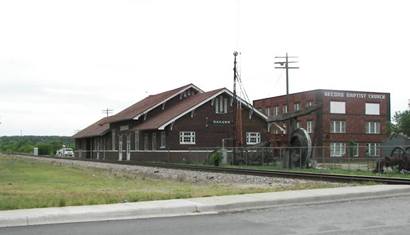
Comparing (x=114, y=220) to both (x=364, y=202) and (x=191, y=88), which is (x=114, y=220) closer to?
(x=364, y=202)

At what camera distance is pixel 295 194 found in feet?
54.2

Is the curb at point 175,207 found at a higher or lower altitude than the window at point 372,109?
lower

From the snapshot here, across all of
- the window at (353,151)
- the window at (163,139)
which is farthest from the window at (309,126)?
the window at (163,139)

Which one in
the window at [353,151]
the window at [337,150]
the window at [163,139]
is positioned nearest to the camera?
the window at [353,151]

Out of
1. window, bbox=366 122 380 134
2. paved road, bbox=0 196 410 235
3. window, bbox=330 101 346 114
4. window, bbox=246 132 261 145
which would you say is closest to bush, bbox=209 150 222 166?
window, bbox=246 132 261 145

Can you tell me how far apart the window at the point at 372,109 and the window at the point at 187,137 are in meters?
35.1

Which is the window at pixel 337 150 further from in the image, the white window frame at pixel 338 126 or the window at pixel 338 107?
the window at pixel 338 107

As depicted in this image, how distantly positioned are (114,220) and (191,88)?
55346 millimetres

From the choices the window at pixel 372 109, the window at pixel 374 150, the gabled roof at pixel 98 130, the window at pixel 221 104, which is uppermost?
the window at pixel 372 109

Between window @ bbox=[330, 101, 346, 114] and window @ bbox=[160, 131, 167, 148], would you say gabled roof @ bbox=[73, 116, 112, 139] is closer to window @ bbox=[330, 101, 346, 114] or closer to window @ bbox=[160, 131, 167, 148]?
window @ bbox=[160, 131, 167, 148]

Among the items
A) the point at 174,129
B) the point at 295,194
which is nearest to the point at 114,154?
the point at 174,129

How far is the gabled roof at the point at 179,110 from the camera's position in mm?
58688

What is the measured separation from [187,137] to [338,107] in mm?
32253

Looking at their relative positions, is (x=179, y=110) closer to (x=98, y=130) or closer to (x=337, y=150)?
(x=337, y=150)
